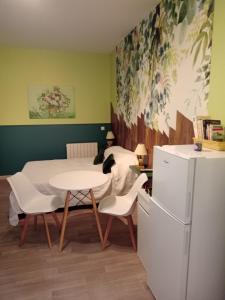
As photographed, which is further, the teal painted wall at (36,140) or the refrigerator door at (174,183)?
the teal painted wall at (36,140)

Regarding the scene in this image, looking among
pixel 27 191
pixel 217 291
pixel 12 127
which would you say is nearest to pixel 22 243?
pixel 27 191

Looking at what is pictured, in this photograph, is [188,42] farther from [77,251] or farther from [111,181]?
[77,251]

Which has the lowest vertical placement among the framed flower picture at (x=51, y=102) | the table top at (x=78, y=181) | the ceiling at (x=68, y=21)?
the table top at (x=78, y=181)

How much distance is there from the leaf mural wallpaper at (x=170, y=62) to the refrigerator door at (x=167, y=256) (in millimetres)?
1011

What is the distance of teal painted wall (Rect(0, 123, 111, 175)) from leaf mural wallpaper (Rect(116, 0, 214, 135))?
1.62 metres

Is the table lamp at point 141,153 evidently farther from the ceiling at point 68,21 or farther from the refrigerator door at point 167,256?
the ceiling at point 68,21

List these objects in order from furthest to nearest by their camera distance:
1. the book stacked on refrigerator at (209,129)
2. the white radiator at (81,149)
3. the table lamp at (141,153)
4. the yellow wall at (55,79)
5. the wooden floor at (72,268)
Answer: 1. the white radiator at (81,149)
2. the yellow wall at (55,79)
3. the table lamp at (141,153)
4. the wooden floor at (72,268)
5. the book stacked on refrigerator at (209,129)

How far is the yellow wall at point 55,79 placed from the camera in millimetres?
4535

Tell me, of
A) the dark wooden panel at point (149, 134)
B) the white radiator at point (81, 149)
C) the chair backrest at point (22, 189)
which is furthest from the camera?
the white radiator at point (81, 149)

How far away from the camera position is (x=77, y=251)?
7.86ft

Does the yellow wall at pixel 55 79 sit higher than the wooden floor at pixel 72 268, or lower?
higher

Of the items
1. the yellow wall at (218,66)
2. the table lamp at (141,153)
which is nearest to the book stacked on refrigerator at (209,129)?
the yellow wall at (218,66)

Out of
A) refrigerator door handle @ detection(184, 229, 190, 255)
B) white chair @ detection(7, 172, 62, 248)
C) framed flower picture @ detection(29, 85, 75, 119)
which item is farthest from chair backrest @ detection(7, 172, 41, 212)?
framed flower picture @ detection(29, 85, 75, 119)

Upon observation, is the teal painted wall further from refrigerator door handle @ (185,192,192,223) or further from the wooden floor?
refrigerator door handle @ (185,192,192,223)
